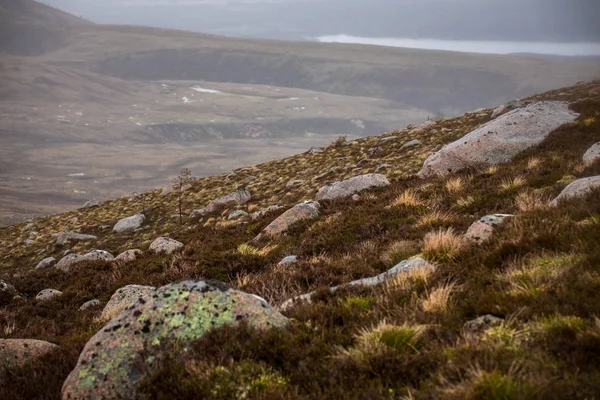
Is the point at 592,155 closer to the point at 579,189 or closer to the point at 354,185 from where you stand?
the point at 579,189

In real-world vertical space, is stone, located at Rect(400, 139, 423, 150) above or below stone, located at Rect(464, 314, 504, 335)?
below

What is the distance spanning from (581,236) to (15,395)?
8.08m

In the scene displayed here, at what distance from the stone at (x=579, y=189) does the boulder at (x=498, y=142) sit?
27.3ft

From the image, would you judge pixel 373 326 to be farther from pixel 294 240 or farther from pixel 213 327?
pixel 294 240

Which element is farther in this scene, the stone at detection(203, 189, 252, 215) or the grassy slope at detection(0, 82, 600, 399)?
the stone at detection(203, 189, 252, 215)

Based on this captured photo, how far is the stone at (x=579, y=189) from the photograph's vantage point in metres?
9.50

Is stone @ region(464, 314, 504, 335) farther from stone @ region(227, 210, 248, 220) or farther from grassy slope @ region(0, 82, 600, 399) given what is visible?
stone @ region(227, 210, 248, 220)

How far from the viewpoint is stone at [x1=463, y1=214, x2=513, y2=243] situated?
8.62 meters

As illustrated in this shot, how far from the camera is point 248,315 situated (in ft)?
19.5

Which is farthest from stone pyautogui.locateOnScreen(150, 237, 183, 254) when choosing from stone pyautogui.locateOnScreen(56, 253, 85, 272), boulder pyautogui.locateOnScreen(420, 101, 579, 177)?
boulder pyautogui.locateOnScreen(420, 101, 579, 177)

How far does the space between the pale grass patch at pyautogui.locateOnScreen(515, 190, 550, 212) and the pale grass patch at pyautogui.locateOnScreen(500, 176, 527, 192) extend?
3.46ft

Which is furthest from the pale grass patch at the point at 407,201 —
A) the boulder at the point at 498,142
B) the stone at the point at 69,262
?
the stone at the point at 69,262

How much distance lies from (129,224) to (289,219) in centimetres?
1768

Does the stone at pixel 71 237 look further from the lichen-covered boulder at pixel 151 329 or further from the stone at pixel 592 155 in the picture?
the stone at pixel 592 155
